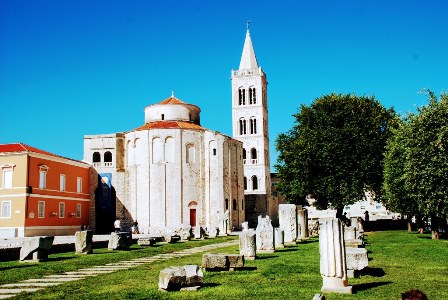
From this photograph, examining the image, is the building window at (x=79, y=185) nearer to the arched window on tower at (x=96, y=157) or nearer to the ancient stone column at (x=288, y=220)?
the arched window on tower at (x=96, y=157)

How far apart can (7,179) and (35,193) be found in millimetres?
2243

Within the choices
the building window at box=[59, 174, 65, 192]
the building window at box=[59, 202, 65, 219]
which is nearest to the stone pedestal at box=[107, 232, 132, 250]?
the building window at box=[59, 202, 65, 219]

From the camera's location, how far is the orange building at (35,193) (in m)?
34.7

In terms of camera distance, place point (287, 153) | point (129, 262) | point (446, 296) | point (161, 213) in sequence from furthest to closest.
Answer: point (161, 213) < point (287, 153) < point (129, 262) < point (446, 296)

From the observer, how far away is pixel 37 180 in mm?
36625

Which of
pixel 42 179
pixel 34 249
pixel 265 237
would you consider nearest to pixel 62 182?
pixel 42 179

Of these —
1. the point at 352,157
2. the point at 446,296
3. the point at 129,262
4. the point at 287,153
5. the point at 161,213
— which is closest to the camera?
the point at 446,296

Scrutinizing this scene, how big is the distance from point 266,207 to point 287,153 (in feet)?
82.3

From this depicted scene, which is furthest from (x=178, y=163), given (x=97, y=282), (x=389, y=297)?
(x=389, y=297)

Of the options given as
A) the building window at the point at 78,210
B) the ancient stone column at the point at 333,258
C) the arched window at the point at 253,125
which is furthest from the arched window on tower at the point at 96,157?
the ancient stone column at the point at 333,258

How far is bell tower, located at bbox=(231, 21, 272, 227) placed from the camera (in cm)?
6681

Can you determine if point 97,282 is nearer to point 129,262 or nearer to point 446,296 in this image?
point 129,262

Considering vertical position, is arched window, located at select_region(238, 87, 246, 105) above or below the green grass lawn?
above

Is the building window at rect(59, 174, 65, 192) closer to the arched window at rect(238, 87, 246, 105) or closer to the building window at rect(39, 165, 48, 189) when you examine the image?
the building window at rect(39, 165, 48, 189)
